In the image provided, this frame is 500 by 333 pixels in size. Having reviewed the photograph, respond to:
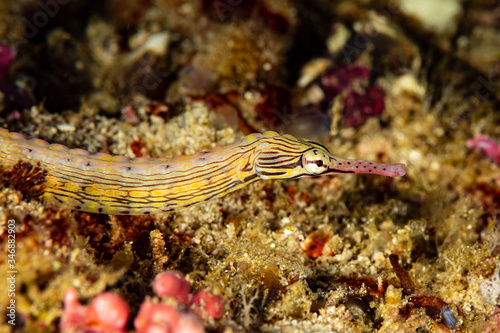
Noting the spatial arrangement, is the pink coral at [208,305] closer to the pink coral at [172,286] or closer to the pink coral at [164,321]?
the pink coral at [172,286]

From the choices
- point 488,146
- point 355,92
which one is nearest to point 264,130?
point 355,92

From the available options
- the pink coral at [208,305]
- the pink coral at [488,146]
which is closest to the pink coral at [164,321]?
the pink coral at [208,305]

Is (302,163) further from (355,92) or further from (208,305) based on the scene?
(355,92)

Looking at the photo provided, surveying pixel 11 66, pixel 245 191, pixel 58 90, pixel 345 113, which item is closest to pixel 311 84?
pixel 345 113

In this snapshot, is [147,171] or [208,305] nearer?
[208,305]

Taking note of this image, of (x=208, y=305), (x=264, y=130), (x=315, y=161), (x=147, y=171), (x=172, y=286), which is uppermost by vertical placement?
(x=264, y=130)

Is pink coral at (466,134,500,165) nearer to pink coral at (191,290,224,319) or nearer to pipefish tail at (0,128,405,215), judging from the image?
pipefish tail at (0,128,405,215)
